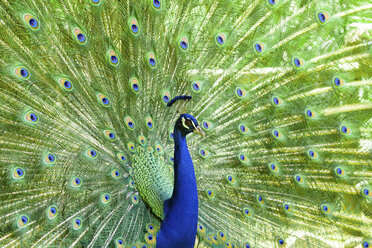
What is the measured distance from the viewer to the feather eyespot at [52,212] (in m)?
2.17

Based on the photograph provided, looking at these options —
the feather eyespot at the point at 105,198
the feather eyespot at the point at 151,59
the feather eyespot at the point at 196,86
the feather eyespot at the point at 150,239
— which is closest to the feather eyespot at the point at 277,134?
the feather eyespot at the point at 196,86

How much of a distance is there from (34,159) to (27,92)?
37cm

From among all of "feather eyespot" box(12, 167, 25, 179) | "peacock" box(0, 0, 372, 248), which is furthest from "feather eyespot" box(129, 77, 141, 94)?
"feather eyespot" box(12, 167, 25, 179)

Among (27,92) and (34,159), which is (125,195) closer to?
(34,159)

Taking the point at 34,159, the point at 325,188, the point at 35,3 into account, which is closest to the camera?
the point at 35,3

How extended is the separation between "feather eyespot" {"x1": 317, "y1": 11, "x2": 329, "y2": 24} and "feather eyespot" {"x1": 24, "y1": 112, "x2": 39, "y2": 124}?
67.6 inches

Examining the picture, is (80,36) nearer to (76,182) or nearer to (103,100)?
(103,100)

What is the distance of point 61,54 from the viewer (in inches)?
85.5

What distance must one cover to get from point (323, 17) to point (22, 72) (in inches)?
67.9

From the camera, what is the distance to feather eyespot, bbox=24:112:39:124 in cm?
209

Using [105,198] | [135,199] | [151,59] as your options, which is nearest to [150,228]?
[135,199]

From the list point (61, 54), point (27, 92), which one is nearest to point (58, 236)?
point (27, 92)

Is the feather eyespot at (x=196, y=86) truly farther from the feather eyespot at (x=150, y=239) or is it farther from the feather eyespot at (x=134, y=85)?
the feather eyespot at (x=150, y=239)

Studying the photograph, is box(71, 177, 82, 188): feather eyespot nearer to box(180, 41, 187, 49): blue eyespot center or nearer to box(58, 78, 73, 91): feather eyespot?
box(58, 78, 73, 91): feather eyespot
